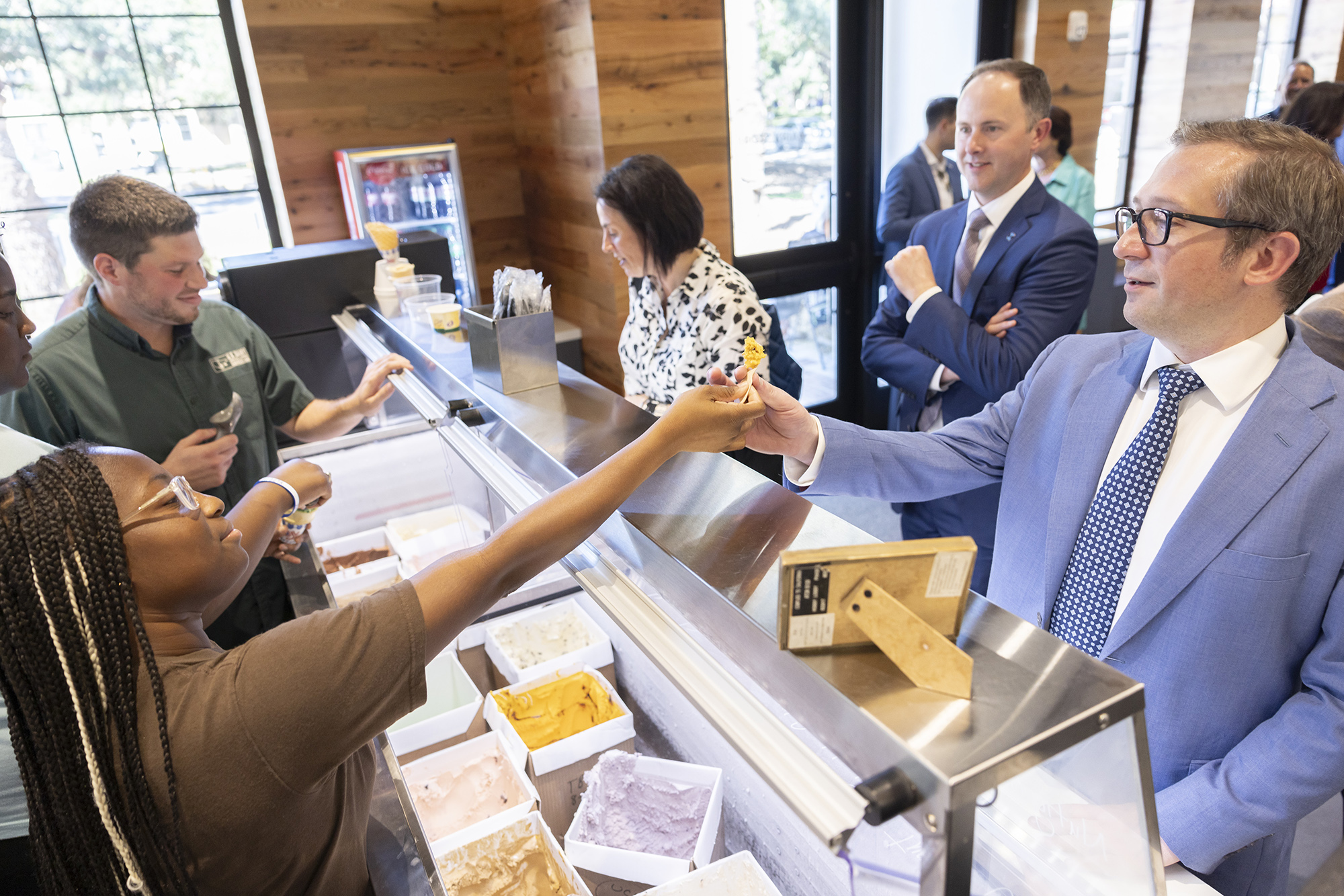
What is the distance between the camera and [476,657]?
190 centimetres

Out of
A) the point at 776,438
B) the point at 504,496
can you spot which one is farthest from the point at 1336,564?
the point at 504,496

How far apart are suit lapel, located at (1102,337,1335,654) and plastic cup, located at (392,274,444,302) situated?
221 centimetres

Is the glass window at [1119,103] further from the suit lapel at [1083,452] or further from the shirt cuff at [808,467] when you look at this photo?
the shirt cuff at [808,467]

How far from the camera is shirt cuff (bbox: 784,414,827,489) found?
153 cm

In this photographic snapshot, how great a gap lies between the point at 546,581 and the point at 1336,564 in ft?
5.07

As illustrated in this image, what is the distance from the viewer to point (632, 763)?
1.50m

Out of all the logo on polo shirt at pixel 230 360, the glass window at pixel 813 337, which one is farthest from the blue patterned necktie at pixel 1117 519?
the glass window at pixel 813 337

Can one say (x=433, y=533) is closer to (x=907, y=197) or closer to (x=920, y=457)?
(x=920, y=457)

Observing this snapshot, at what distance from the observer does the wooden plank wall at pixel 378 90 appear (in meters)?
4.30

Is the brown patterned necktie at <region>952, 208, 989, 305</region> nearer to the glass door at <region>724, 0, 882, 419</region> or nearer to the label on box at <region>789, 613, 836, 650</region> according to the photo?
the label on box at <region>789, 613, 836, 650</region>

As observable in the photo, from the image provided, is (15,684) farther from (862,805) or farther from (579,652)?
(579,652)

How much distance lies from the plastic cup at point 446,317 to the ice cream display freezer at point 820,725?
78 cm

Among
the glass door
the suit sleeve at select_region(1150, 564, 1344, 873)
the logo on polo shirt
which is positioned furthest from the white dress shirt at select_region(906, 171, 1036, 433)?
the glass door

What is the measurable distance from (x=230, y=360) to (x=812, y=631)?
203cm
